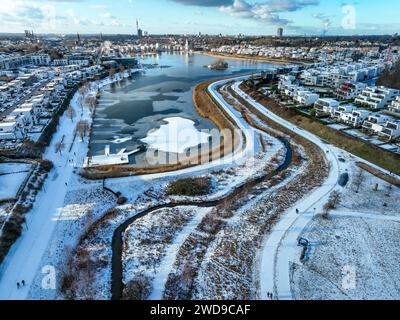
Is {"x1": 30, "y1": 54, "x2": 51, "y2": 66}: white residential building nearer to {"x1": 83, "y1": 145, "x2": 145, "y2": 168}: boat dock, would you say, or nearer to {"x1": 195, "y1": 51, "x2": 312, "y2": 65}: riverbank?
{"x1": 195, "y1": 51, "x2": 312, "y2": 65}: riverbank

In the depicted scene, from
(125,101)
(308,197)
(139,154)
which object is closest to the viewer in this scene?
(308,197)

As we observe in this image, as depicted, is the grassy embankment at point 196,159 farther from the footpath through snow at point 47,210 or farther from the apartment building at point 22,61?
the apartment building at point 22,61

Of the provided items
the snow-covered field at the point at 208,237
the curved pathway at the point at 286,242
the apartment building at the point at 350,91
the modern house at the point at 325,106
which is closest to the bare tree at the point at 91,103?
the snow-covered field at the point at 208,237

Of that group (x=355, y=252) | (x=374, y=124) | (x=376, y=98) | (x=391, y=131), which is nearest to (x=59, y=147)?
(x=355, y=252)

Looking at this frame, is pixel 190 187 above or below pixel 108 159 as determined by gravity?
below

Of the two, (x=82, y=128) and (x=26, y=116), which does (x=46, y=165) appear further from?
(x=26, y=116)
